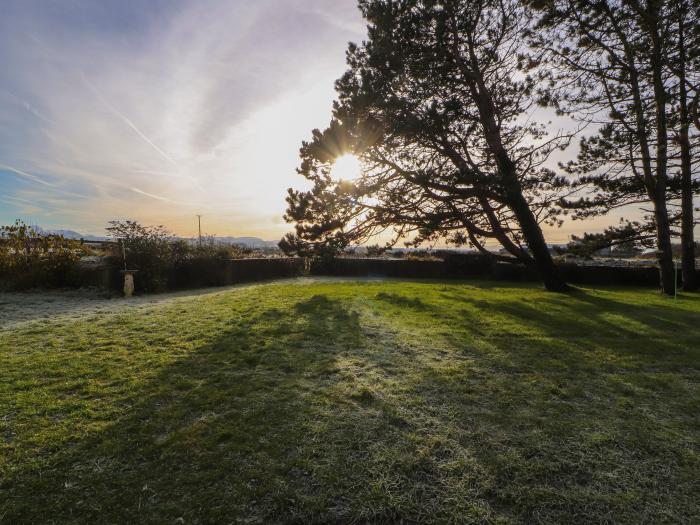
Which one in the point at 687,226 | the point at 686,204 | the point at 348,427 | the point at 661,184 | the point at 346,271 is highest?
the point at 661,184

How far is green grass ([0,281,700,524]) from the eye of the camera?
181 cm

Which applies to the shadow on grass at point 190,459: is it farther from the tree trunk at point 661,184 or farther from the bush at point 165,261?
the tree trunk at point 661,184

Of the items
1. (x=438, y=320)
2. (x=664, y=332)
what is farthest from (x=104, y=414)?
(x=664, y=332)

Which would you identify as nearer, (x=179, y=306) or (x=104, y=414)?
(x=104, y=414)

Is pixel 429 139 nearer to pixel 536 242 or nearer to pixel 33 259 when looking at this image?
pixel 536 242

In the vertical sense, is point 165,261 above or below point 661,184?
below

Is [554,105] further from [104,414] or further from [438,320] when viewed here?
[104,414]

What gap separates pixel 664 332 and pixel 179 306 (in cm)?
900

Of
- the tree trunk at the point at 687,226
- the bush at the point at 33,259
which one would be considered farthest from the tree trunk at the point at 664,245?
the bush at the point at 33,259

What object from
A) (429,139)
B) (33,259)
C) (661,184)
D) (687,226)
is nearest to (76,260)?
(33,259)

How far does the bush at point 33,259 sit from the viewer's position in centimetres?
1015

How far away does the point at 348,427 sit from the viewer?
2559 mm

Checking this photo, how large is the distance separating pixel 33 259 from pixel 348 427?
12498mm

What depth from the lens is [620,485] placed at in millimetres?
1933
